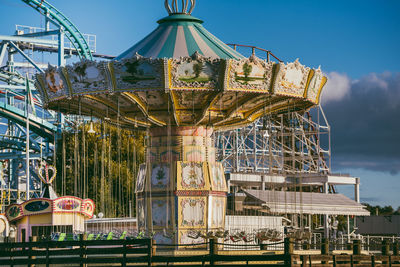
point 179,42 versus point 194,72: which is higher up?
point 179,42

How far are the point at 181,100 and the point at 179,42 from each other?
6.76ft

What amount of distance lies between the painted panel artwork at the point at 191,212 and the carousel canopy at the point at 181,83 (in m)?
2.92

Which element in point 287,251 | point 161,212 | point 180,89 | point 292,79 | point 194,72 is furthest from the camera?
point 161,212

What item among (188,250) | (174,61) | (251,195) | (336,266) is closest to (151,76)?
(174,61)

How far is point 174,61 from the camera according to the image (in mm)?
21750

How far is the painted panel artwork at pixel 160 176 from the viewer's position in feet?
83.0

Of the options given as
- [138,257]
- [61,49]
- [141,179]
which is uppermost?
[61,49]

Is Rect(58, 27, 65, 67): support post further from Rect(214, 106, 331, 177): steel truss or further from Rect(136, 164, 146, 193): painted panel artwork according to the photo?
Rect(136, 164, 146, 193): painted panel artwork

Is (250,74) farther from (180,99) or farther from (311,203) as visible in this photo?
(311,203)

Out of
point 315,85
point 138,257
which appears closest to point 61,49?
point 315,85

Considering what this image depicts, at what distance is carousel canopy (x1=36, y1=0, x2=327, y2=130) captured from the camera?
21938 mm

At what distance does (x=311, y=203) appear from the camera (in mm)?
51531

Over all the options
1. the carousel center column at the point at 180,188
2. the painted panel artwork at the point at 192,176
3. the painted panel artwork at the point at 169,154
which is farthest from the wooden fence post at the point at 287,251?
the painted panel artwork at the point at 169,154

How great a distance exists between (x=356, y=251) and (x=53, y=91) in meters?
11.6
